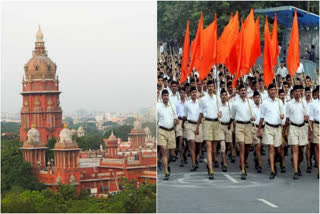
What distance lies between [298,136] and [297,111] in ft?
1.46

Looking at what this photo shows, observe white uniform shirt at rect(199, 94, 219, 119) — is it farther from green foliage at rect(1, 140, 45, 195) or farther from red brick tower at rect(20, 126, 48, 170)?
green foliage at rect(1, 140, 45, 195)

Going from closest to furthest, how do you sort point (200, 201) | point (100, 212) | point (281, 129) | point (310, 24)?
point (100, 212)
point (200, 201)
point (281, 129)
point (310, 24)

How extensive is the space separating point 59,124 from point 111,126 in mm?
606

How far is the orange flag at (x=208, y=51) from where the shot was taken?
49.5 ft

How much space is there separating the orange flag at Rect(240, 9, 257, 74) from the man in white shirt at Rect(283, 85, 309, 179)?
1.80 m

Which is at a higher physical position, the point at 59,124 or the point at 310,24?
the point at 310,24

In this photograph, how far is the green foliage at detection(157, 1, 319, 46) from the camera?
33969 millimetres

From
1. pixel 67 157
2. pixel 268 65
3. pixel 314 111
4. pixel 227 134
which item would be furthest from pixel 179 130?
pixel 67 157

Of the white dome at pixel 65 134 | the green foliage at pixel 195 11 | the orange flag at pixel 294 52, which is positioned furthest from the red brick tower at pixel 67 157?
the green foliage at pixel 195 11

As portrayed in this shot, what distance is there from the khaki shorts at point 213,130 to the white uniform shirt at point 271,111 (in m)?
0.80

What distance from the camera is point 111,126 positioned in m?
8.66

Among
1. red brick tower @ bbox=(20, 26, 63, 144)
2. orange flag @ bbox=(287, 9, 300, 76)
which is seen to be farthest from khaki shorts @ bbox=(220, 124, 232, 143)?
red brick tower @ bbox=(20, 26, 63, 144)

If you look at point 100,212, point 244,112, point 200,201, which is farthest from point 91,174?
point 244,112

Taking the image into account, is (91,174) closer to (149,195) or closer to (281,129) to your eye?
(149,195)
